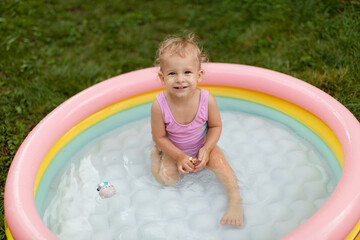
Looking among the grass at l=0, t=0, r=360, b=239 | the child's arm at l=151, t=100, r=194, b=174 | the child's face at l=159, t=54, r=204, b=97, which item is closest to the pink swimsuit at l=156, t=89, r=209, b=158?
the child's arm at l=151, t=100, r=194, b=174

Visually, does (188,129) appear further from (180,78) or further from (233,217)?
(233,217)

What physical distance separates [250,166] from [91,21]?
271 cm

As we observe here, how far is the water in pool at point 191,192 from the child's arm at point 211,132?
0.17 m

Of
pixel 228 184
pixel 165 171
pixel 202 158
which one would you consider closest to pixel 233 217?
pixel 228 184

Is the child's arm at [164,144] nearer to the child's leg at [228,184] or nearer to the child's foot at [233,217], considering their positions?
the child's leg at [228,184]

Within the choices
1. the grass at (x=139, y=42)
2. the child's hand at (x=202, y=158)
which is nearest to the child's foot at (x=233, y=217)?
the child's hand at (x=202, y=158)

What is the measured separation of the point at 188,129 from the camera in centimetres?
241

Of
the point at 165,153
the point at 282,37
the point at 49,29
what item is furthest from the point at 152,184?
the point at 49,29

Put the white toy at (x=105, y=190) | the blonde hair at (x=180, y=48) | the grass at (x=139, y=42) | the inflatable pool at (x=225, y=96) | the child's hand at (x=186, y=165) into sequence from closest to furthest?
the inflatable pool at (x=225, y=96), the blonde hair at (x=180, y=48), the child's hand at (x=186, y=165), the white toy at (x=105, y=190), the grass at (x=139, y=42)

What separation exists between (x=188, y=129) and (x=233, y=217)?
0.56 metres

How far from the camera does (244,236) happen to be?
2.15 meters

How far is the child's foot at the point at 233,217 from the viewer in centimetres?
218

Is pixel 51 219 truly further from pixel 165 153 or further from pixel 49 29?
pixel 49 29

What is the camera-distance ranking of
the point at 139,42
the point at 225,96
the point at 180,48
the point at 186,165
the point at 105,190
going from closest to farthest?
the point at 180,48 → the point at 186,165 → the point at 105,190 → the point at 225,96 → the point at 139,42
